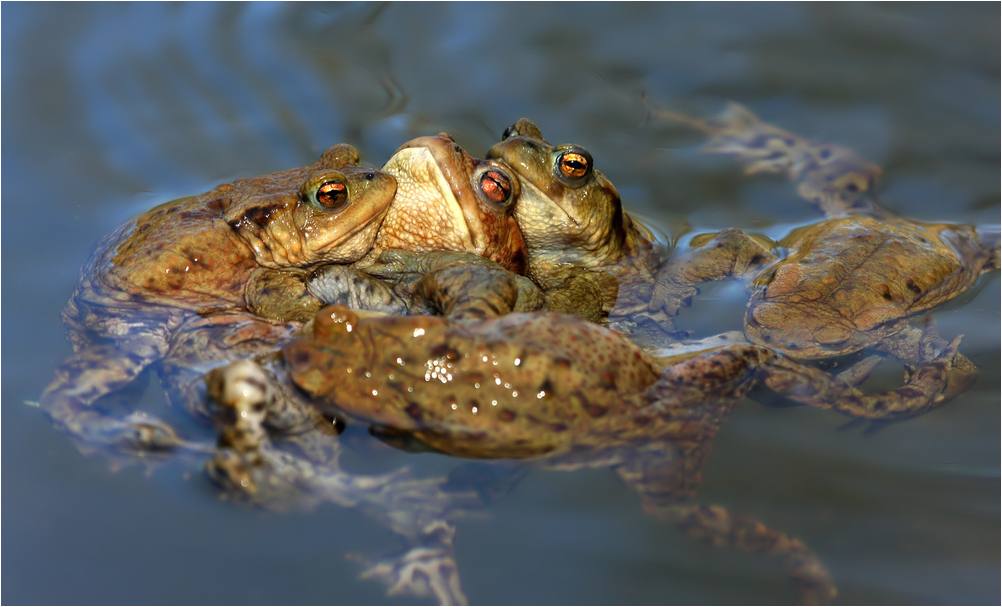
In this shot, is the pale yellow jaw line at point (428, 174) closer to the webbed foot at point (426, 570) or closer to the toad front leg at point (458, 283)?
the toad front leg at point (458, 283)

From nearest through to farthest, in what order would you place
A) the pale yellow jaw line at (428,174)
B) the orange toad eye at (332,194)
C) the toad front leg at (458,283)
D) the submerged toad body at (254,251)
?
the toad front leg at (458,283)
the submerged toad body at (254,251)
the orange toad eye at (332,194)
the pale yellow jaw line at (428,174)

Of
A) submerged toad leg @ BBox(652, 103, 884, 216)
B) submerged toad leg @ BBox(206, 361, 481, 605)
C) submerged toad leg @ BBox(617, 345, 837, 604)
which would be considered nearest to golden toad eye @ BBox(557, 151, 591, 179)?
submerged toad leg @ BBox(617, 345, 837, 604)

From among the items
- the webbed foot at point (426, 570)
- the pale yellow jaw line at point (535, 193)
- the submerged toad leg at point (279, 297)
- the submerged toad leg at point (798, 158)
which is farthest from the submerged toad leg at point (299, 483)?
the submerged toad leg at point (798, 158)

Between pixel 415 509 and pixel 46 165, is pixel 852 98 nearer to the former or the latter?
pixel 415 509

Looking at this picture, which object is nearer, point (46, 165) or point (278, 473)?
point (278, 473)

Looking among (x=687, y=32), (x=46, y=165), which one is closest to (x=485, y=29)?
(x=687, y=32)

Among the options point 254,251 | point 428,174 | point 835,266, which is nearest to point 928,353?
point 835,266

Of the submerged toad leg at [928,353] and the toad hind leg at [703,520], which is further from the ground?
the submerged toad leg at [928,353]
